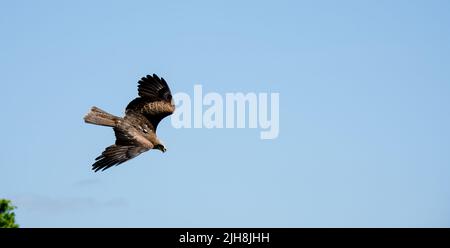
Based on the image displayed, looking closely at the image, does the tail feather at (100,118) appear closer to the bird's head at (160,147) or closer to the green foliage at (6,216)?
the bird's head at (160,147)

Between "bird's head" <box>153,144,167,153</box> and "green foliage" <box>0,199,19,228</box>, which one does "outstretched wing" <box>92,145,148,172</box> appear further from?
"green foliage" <box>0,199,19,228</box>

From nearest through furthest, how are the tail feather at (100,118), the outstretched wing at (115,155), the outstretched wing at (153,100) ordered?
1. the outstretched wing at (115,155)
2. the tail feather at (100,118)
3. the outstretched wing at (153,100)

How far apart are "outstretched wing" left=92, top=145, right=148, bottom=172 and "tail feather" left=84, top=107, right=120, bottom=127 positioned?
3.58 ft

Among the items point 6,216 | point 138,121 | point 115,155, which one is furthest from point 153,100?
point 6,216

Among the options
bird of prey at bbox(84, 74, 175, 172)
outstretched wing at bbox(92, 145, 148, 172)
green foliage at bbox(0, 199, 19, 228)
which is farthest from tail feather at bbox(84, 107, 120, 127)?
green foliage at bbox(0, 199, 19, 228)

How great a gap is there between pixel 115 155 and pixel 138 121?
8.16 feet

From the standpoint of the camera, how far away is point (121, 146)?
28.7 metres

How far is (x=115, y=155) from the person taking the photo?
1110 inches

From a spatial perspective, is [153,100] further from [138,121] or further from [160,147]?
[160,147]

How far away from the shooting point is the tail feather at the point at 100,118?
1150 inches

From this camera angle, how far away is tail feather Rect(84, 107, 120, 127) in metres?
29.2

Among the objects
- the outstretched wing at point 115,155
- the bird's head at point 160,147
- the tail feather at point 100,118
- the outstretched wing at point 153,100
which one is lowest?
the outstretched wing at point 115,155

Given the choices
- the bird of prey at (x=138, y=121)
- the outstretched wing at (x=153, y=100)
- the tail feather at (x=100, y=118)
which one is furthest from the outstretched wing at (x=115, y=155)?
the outstretched wing at (x=153, y=100)
